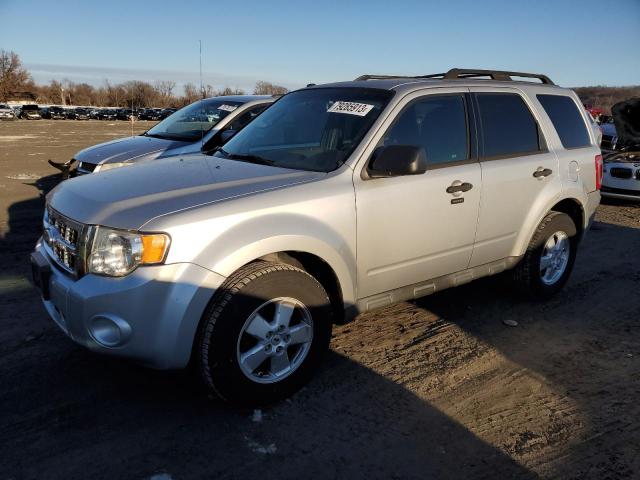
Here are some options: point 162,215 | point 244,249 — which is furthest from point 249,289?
point 162,215

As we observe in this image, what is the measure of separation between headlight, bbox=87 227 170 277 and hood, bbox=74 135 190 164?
3.98 m

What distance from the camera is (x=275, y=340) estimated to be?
303 cm

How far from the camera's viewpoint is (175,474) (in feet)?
8.18

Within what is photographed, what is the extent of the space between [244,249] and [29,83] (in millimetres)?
110164

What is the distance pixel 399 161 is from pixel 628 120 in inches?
361

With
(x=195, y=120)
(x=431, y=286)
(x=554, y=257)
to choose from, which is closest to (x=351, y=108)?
(x=431, y=286)

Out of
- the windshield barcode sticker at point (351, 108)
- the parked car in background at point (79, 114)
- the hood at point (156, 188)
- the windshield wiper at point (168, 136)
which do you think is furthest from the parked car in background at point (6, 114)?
the windshield barcode sticker at point (351, 108)

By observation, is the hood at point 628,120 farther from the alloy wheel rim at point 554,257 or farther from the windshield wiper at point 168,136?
the windshield wiper at point 168,136

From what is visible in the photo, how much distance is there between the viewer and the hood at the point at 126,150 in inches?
251

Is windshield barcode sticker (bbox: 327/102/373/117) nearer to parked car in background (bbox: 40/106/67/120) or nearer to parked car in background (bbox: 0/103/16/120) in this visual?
parked car in background (bbox: 0/103/16/120)

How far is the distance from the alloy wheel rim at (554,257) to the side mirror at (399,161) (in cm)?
204

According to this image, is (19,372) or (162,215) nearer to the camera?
(162,215)

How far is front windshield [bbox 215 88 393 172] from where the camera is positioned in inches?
138

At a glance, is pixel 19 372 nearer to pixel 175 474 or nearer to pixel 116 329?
pixel 116 329
